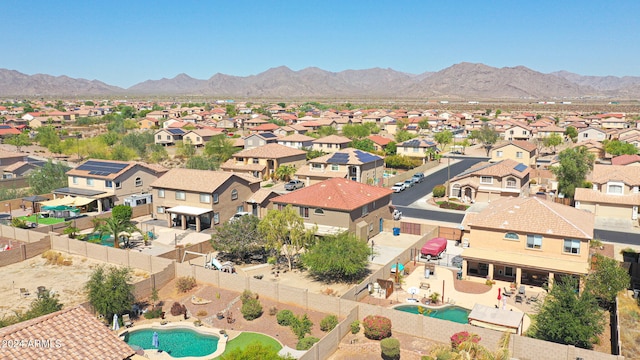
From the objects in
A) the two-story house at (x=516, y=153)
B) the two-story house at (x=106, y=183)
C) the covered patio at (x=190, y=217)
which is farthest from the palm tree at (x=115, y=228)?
the two-story house at (x=516, y=153)

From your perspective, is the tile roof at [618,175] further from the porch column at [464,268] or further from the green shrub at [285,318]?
the green shrub at [285,318]

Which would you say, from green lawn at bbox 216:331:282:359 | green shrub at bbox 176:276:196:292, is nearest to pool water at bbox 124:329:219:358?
green lawn at bbox 216:331:282:359

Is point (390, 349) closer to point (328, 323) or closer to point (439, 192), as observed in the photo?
point (328, 323)

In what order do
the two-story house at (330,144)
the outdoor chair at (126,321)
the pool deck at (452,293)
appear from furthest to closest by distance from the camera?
the two-story house at (330,144) → the pool deck at (452,293) → the outdoor chair at (126,321)

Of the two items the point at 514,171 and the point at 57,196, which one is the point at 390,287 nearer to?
the point at 514,171

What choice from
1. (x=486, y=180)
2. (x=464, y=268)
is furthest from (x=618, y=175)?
(x=464, y=268)

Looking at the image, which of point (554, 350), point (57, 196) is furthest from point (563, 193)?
point (57, 196)
